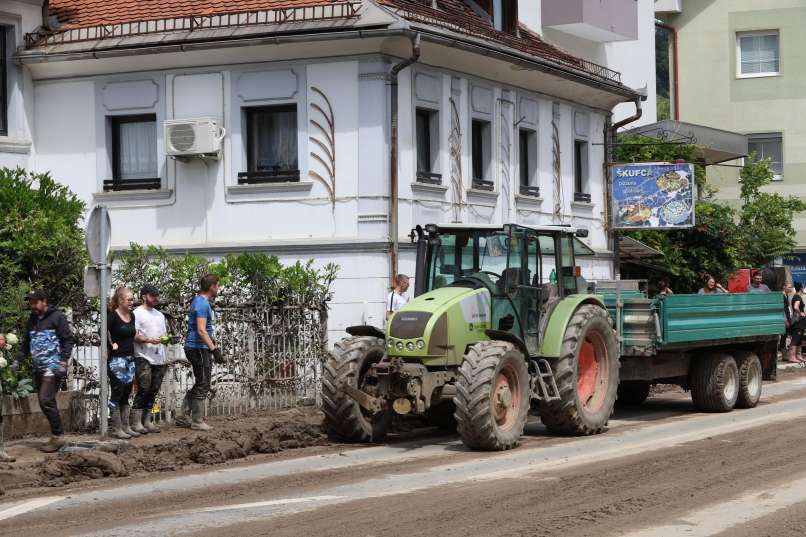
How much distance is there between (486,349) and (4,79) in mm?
13105

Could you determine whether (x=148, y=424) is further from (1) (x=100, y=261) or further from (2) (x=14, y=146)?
(2) (x=14, y=146)

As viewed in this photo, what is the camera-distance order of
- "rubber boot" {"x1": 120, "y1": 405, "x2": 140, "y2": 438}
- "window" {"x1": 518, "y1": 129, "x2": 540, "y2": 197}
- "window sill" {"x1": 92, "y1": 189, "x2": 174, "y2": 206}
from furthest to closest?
"window" {"x1": 518, "y1": 129, "x2": 540, "y2": 197} → "window sill" {"x1": 92, "y1": 189, "x2": 174, "y2": 206} → "rubber boot" {"x1": 120, "y1": 405, "x2": 140, "y2": 438}

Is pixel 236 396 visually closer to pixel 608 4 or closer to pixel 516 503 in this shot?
pixel 516 503

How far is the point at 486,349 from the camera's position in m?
15.2

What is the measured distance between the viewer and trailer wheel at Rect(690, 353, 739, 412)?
64.4 ft

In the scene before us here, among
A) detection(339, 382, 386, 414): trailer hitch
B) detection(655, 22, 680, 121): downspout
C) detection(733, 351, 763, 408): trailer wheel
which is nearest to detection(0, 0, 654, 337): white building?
detection(733, 351, 763, 408): trailer wheel

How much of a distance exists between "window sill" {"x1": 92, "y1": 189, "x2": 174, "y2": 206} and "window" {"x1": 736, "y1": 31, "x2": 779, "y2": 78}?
2998 cm

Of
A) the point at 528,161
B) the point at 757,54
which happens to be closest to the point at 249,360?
the point at 528,161

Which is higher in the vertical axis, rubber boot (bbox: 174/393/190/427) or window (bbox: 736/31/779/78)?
window (bbox: 736/31/779/78)

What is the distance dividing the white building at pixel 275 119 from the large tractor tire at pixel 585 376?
6608 mm

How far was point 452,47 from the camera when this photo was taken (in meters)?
24.2

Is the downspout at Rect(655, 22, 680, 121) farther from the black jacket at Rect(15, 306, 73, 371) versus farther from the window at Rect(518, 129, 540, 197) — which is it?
the black jacket at Rect(15, 306, 73, 371)

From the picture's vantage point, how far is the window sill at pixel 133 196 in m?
24.8

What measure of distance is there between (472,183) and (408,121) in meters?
2.62
